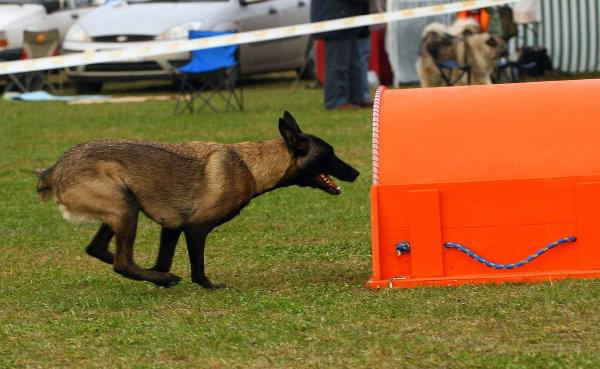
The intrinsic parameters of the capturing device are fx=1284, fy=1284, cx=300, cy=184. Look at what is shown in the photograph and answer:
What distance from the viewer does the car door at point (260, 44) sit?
65.6ft

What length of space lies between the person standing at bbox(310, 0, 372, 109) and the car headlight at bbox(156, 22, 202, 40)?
10.7ft

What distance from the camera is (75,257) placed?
838 cm

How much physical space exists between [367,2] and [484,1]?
2.58 meters

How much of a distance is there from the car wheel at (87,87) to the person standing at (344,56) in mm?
5783

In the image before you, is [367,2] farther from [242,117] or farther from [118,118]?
[118,118]

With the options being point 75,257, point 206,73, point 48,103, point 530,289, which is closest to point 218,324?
point 530,289

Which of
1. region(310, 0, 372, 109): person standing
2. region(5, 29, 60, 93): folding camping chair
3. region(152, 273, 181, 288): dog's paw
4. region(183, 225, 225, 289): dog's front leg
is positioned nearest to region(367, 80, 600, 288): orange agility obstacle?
region(183, 225, 225, 289): dog's front leg

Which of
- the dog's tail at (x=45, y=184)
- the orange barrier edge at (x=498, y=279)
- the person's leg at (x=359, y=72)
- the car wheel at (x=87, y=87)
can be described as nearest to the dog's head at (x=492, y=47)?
the person's leg at (x=359, y=72)

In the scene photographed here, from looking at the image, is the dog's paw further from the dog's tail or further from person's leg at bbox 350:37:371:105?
person's leg at bbox 350:37:371:105

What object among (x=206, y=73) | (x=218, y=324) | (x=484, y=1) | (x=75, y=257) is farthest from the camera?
(x=206, y=73)

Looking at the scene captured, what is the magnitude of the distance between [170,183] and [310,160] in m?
0.81

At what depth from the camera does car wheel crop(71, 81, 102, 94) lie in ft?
68.5

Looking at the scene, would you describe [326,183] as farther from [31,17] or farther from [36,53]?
[31,17]

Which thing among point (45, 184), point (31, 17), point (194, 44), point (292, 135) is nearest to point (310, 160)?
point (292, 135)
